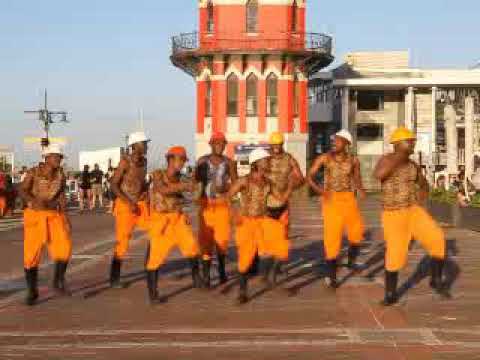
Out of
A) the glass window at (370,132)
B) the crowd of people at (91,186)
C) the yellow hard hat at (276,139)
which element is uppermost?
the yellow hard hat at (276,139)

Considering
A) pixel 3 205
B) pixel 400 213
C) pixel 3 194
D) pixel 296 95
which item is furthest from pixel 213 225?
pixel 296 95

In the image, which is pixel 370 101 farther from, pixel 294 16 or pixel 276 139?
pixel 276 139

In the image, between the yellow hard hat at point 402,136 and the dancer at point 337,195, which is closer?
the yellow hard hat at point 402,136

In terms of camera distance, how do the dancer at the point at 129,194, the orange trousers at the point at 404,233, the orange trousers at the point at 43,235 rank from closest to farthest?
the orange trousers at the point at 404,233, the orange trousers at the point at 43,235, the dancer at the point at 129,194

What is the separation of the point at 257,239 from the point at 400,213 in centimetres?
164

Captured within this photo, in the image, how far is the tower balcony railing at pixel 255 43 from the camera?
160 ft

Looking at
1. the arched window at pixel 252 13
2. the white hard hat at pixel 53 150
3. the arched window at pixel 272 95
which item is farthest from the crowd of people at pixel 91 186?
the white hard hat at pixel 53 150

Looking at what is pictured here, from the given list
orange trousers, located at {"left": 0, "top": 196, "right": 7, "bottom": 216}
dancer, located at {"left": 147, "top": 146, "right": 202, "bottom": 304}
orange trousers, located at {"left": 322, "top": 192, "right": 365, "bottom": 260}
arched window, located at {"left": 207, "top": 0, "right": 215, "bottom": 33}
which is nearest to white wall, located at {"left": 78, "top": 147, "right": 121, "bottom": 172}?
arched window, located at {"left": 207, "top": 0, "right": 215, "bottom": 33}

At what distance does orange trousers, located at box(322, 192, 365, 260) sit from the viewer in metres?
11.7

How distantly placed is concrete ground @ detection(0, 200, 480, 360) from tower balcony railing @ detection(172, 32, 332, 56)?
35077mm

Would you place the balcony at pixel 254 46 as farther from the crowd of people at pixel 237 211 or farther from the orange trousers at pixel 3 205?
the crowd of people at pixel 237 211

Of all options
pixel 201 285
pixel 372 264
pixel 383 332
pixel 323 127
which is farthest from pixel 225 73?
pixel 383 332

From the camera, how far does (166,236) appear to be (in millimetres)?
10570

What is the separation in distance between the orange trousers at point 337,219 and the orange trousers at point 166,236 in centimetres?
181
